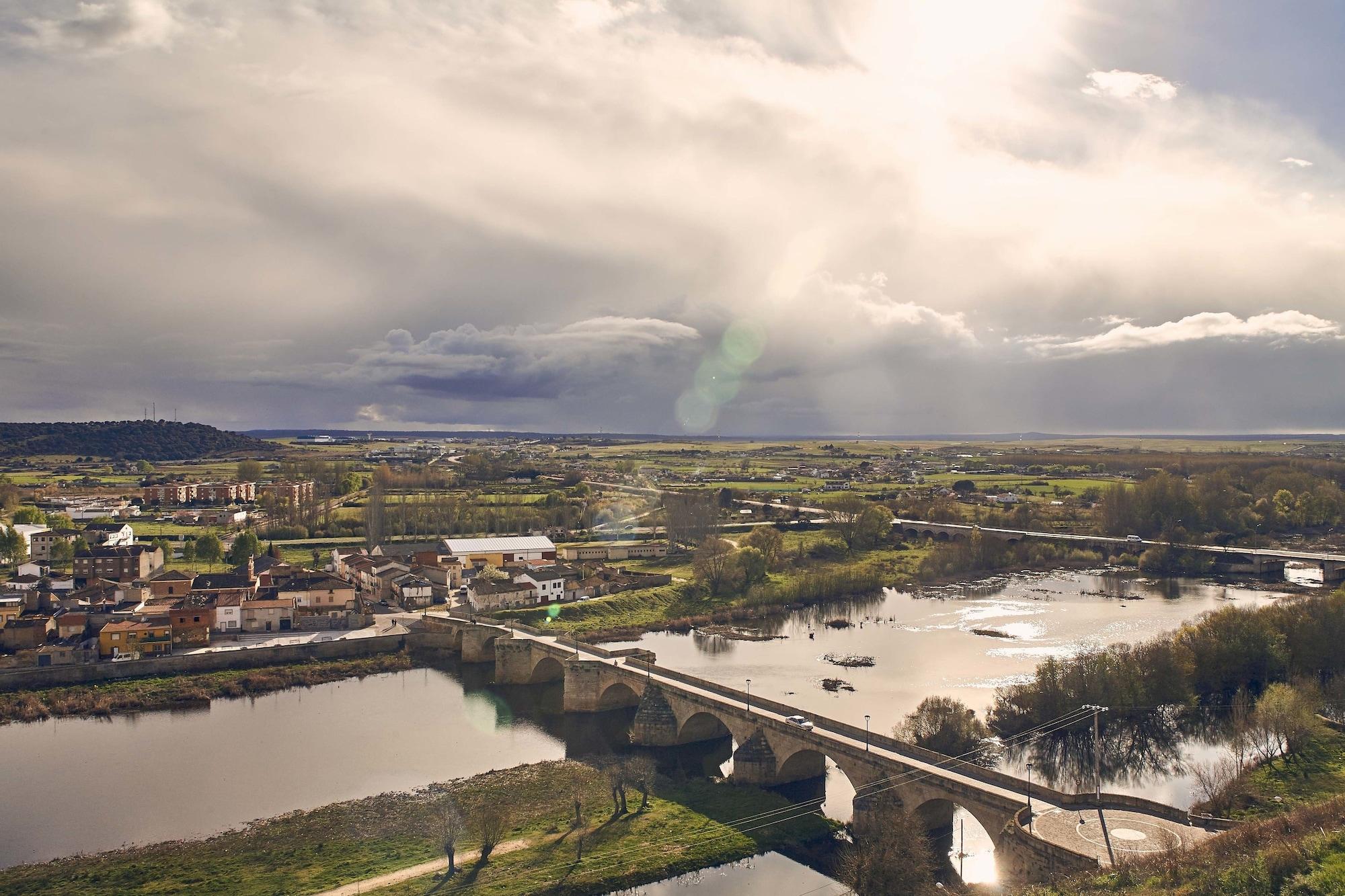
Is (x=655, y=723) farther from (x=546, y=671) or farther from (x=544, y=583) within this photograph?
(x=544, y=583)

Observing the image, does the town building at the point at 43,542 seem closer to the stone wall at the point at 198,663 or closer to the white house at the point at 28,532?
the white house at the point at 28,532

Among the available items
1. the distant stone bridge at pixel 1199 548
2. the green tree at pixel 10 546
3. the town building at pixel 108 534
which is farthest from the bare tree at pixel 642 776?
the distant stone bridge at pixel 1199 548

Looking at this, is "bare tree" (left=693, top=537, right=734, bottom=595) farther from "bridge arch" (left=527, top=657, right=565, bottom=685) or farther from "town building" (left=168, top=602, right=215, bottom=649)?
"town building" (left=168, top=602, right=215, bottom=649)

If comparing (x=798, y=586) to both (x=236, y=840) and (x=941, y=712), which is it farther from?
(x=236, y=840)

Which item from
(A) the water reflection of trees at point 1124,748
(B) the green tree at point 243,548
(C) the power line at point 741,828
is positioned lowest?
(A) the water reflection of trees at point 1124,748

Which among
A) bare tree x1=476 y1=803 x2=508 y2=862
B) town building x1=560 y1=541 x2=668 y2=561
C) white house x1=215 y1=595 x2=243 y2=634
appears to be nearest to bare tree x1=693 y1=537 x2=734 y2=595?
town building x1=560 y1=541 x2=668 y2=561

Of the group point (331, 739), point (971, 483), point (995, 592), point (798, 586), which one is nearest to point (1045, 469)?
point (971, 483)
